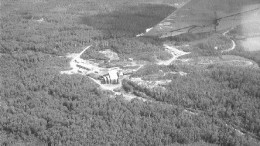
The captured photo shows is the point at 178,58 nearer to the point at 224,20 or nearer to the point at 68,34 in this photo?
the point at 68,34

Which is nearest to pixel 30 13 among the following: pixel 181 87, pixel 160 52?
pixel 160 52

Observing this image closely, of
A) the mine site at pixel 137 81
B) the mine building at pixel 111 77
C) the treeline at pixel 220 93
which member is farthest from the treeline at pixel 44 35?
the treeline at pixel 220 93

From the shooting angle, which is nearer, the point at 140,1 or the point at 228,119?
the point at 228,119

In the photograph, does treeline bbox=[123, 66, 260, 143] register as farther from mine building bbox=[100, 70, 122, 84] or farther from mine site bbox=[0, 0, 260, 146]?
mine building bbox=[100, 70, 122, 84]

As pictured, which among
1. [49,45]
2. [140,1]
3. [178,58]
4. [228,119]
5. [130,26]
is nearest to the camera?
[228,119]

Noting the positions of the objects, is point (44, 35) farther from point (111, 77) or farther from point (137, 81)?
point (137, 81)

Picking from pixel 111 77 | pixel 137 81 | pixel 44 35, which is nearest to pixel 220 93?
pixel 137 81

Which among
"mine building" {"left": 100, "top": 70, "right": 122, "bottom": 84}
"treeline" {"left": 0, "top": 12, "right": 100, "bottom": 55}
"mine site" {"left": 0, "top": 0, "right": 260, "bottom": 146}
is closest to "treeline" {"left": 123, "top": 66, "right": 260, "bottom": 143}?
"mine site" {"left": 0, "top": 0, "right": 260, "bottom": 146}

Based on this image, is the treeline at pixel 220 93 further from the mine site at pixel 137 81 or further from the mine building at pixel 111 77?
the mine building at pixel 111 77
